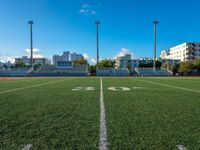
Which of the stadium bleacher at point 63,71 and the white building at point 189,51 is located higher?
the white building at point 189,51

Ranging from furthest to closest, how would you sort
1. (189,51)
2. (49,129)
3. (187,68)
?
(189,51) → (187,68) → (49,129)

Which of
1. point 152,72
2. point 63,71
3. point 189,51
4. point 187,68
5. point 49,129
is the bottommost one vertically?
point 49,129

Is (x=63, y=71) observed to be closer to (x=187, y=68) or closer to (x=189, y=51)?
(x=187, y=68)

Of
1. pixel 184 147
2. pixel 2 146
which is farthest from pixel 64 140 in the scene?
pixel 184 147

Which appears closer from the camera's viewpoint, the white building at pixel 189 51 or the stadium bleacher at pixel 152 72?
the stadium bleacher at pixel 152 72

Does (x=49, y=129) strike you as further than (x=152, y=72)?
No

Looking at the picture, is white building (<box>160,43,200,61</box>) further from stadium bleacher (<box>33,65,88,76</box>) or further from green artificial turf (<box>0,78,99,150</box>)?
green artificial turf (<box>0,78,99,150</box>)

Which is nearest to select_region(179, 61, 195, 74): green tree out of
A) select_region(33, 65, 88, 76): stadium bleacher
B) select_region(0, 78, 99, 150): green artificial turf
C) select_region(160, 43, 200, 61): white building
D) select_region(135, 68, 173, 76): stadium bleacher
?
select_region(135, 68, 173, 76): stadium bleacher

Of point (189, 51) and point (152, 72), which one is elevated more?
point (189, 51)

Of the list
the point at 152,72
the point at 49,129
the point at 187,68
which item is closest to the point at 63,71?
the point at 152,72

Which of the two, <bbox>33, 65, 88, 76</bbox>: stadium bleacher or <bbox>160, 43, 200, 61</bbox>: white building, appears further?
<bbox>160, 43, 200, 61</bbox>: white building

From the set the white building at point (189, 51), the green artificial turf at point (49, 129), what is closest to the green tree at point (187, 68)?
the white building at point (189, 51)

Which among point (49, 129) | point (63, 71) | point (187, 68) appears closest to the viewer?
point (49, 129)

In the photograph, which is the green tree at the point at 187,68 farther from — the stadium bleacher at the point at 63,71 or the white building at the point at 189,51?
the stadium bleacher at the point at 63,71
